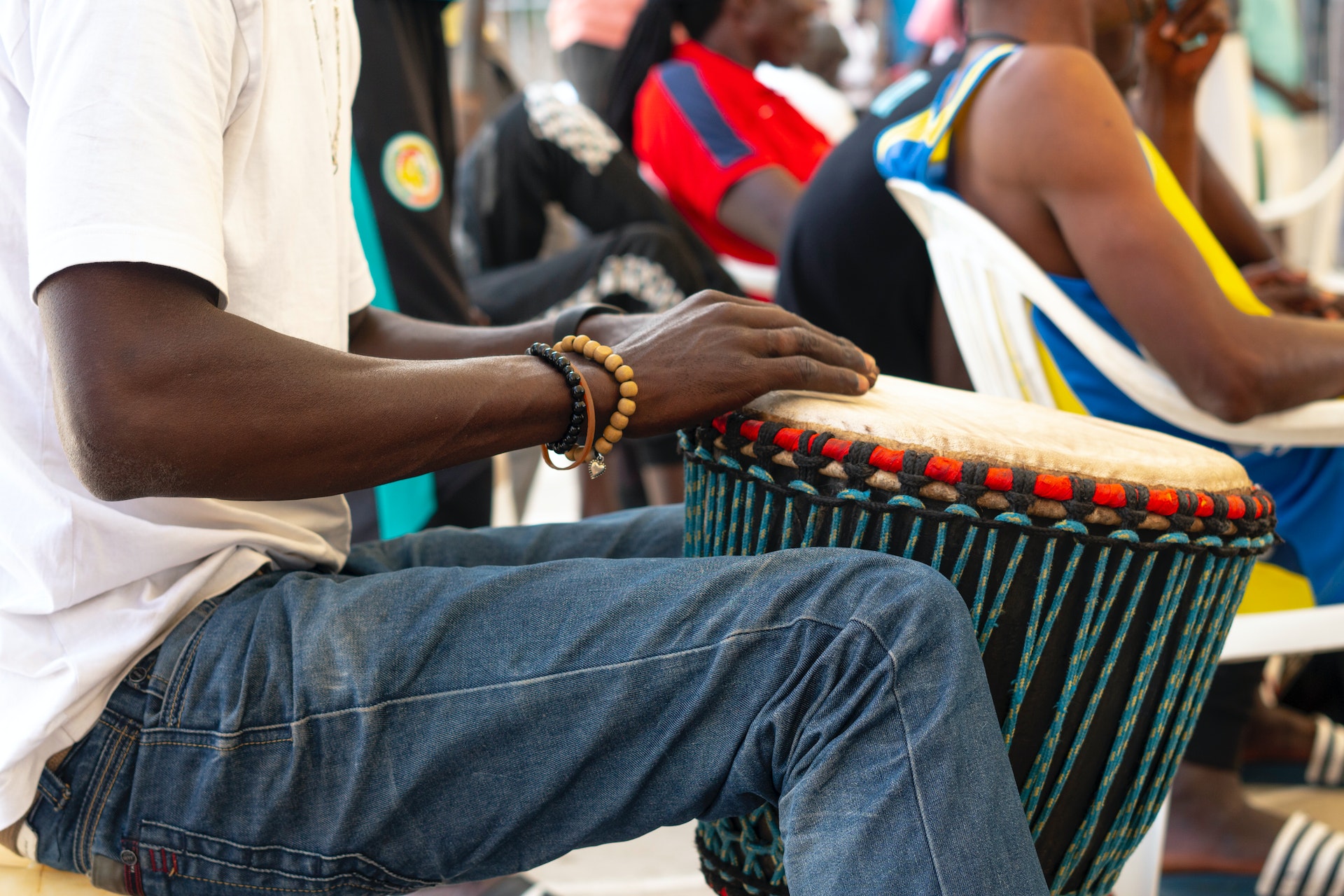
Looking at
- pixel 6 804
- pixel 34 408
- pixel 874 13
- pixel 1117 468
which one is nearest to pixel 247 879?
pixel 6 804

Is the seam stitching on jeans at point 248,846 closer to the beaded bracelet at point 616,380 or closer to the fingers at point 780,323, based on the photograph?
the beaded bracelet at point 616,380

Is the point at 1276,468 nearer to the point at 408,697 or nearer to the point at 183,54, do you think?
the point at 408,697

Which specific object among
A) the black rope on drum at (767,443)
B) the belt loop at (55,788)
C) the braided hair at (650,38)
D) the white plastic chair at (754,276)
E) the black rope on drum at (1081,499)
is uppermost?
the braided hair at (650,38)

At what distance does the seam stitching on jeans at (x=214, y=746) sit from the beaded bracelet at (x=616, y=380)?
1.02 ft

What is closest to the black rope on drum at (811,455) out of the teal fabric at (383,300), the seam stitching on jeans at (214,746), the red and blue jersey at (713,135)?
the seam stitching on jeans at (214,746)

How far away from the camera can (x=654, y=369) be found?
0.96 meters

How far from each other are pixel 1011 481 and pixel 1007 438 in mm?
58

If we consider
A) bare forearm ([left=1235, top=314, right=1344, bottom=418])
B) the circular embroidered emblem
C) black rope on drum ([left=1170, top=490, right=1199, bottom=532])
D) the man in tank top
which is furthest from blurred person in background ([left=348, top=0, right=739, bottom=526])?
black rope on drum ([left=1170, top=490, right=1199, bottom=532])

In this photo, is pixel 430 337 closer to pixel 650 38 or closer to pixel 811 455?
pixel 811 455

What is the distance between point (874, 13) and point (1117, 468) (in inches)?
256

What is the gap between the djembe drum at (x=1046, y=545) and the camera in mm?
934

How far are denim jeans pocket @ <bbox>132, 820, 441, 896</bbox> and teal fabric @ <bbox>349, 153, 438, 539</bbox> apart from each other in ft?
3.50

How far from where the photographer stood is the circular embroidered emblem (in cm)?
199

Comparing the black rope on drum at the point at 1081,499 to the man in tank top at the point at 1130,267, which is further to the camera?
the man in tank top at the point at 1130,267
